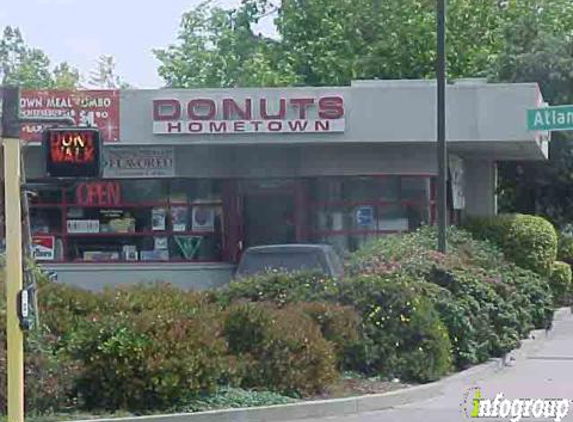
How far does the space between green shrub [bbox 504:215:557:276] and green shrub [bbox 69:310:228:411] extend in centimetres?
1688

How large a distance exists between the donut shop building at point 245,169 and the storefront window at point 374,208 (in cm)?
2

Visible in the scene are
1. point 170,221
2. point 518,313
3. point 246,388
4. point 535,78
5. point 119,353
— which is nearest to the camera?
point 119,353

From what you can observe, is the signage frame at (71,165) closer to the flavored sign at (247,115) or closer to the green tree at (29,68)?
the flavored sign at (247,115)

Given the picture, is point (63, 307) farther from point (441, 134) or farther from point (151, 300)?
point (441, 134)

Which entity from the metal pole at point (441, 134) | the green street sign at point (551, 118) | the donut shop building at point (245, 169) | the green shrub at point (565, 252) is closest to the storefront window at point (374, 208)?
the donut shop building at point (245, 169)

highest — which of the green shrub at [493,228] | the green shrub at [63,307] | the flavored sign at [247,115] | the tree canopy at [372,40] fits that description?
the tree canopy at [372,40]

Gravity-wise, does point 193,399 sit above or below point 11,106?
below

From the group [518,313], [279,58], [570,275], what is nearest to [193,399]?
[518,313]

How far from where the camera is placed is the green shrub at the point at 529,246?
31.4 meters

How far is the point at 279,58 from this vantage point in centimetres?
5456

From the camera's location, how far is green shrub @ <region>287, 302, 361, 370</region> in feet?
58.7

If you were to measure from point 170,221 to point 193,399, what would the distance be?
18202mm

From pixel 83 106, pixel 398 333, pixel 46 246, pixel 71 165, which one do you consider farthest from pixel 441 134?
pixel 71 165

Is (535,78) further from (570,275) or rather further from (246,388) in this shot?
(246,388)
